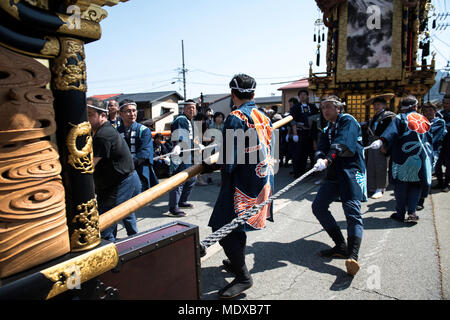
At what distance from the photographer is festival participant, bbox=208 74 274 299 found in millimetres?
2424

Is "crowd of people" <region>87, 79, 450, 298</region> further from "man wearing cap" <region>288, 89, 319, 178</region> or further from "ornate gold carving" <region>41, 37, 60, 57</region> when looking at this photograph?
"man wearing cap" <region>288, 89, 319, 178</region>

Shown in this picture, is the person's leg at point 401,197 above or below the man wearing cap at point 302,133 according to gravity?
below

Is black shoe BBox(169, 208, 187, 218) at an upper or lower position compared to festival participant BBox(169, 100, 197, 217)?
lower

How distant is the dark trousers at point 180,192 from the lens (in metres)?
5.02

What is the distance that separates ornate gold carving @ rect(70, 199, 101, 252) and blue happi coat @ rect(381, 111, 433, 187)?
4249mm

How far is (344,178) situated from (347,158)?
0.73 feet

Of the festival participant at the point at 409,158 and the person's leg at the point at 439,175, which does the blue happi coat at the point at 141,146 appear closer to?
the festival participant at the point at 409,158

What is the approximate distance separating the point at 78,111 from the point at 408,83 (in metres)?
10.7

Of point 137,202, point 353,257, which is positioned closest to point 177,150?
point 353,257

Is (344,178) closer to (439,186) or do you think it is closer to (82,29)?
(82,29)

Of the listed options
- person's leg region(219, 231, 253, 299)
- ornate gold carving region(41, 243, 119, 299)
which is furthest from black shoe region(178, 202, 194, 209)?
ornate gold carving region(41, 243, 119, 299)

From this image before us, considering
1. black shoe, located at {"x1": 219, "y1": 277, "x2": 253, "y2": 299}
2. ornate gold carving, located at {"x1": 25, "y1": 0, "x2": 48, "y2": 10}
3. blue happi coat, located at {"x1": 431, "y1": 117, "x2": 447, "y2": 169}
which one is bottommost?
black shoe, located at {"x1": 219, "y1": 277, "x2": 253, "y2": 299}

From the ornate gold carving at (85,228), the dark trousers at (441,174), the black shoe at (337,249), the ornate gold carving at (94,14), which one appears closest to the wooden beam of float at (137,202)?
the ornate gold carving at (85,228)
